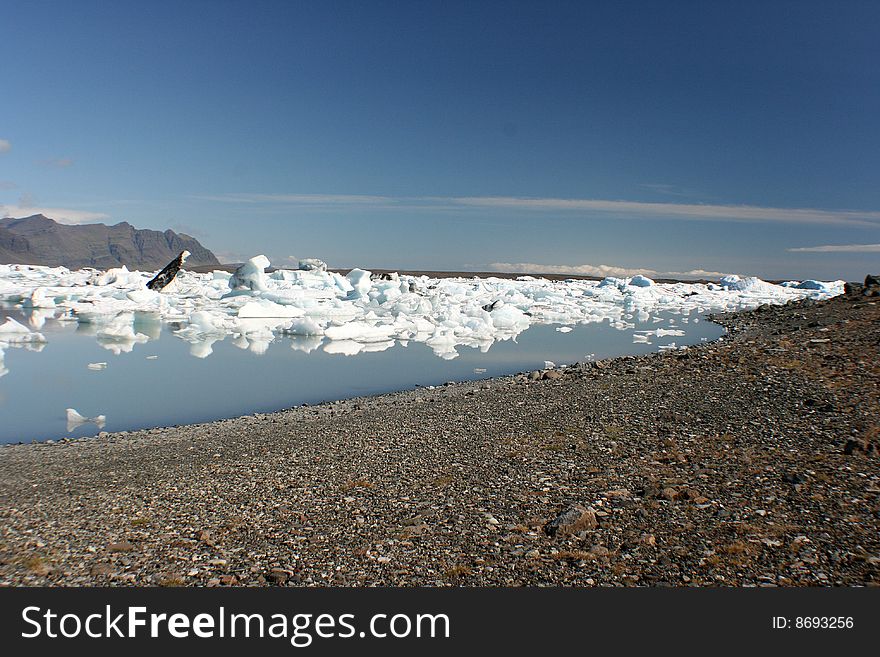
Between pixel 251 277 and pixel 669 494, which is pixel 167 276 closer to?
pixel 251 277

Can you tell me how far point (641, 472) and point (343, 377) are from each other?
9.64 metres

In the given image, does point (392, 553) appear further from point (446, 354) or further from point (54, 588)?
point (446, 354)

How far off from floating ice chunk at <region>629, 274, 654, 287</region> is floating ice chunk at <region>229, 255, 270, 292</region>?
34.5 metres

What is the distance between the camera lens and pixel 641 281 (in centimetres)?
5553

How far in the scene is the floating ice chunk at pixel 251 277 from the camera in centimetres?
3247

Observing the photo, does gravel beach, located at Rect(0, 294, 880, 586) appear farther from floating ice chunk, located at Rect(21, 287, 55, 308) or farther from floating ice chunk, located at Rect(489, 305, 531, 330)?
floating ice chunk, located at Rect(21, 287, 55, 308)

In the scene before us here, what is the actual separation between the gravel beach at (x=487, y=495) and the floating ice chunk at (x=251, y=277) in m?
24.4

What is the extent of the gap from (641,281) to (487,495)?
176ft

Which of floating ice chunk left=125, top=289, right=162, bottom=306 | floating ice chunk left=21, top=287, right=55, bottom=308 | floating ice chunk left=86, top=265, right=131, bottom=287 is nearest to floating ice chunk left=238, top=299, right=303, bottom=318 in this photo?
floating ice chunk left=125, top=289, right=162, bottom=306

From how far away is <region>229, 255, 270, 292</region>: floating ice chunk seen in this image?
107 feet

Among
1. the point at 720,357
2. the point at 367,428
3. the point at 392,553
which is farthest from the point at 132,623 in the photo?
the point at 720,357

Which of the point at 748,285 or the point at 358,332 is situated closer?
the point at 358,332

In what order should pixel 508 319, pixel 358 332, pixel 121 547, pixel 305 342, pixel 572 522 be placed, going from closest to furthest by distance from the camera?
1. pixel 121 547
2. pixel 572 522
3. pixel 305 342
4. pixel 358 332
5. pixel 508 319

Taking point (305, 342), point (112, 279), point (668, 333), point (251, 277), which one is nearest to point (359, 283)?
point (251, 277)
